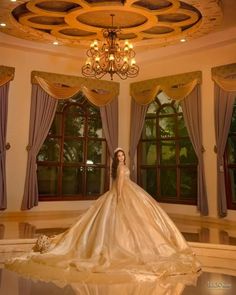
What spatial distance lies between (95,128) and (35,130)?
1649 millimetres

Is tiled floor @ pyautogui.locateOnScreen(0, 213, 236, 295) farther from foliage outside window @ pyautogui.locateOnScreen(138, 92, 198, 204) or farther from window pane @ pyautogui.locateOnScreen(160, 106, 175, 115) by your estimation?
window pane @ pyautogui.locateOnScreen(160, 106, 175, 115)

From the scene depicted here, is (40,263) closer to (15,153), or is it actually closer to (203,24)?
(15,153)

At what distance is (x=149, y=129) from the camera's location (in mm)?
10086

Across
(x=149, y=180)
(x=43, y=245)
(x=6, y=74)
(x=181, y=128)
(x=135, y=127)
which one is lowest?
(x=43, y=245)

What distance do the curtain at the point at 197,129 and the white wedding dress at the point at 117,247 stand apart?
10.3 feet

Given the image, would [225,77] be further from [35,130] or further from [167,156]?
[35,130]

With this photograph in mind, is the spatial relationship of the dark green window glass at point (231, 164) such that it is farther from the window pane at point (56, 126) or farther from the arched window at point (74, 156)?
the window pane at point (56, 126)

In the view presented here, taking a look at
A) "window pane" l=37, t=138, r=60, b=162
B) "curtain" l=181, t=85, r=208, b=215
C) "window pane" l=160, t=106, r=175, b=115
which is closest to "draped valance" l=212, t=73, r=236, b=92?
"curtain" l=181, t=85, r=208, b=215

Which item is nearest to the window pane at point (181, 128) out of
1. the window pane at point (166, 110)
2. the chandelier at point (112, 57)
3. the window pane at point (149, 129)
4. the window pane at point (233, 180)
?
the window pane at point (166, 110)

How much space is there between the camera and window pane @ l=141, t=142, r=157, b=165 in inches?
393

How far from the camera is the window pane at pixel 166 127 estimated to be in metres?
9.62

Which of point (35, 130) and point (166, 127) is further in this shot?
point (166, 127)

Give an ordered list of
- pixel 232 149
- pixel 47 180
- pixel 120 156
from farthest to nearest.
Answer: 1. pixel 47 180
2. pixel 232 149
3. pixel 120 156

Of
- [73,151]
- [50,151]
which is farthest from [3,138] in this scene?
[73,151]
